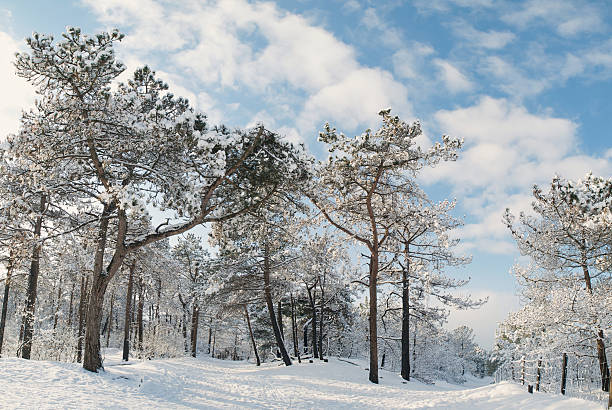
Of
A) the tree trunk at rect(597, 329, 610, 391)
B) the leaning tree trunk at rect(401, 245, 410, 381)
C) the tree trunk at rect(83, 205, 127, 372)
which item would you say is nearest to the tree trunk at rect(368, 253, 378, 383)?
the leaning tree trunk at rect(401, 245, 410, 381)

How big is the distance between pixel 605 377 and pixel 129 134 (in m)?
18.2

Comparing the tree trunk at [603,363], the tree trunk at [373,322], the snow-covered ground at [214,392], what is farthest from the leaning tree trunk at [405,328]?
the tree trunk at [603,363]

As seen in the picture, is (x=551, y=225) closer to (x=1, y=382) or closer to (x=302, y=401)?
(x=302, y=401)

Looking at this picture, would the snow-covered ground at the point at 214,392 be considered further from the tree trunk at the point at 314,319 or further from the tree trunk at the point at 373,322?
the tree trunk at the point at 314,319

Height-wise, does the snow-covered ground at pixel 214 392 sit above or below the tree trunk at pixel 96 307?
below

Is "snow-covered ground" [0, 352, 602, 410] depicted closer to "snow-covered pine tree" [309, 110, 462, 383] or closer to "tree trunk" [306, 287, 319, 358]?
"snow-covered pine tree" [309, 110, 462, 383]

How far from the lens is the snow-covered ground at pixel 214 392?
25.3ft

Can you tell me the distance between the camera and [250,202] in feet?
33.3

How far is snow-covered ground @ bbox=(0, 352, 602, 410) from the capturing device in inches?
303

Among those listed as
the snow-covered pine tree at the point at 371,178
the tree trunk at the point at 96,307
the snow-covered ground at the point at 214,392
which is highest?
the snow-covered pine tree at the point at 371,178

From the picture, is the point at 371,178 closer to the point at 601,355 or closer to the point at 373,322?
the point at 373,322

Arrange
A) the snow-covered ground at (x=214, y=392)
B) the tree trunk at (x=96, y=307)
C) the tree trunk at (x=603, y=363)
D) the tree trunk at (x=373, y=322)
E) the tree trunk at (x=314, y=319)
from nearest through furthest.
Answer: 1. the snow-covered ground at (x=214, y=392)
2. the tree trunk at (x=96, y=307)
3. the tree trunk at (x=603, y=363)
4. the tree trunk at (x=373, y=322)
5. the tree trunk at (x=314, y=319)

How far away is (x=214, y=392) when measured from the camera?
35.9ft

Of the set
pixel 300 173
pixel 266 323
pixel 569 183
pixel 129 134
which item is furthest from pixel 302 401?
pixel 266 323
